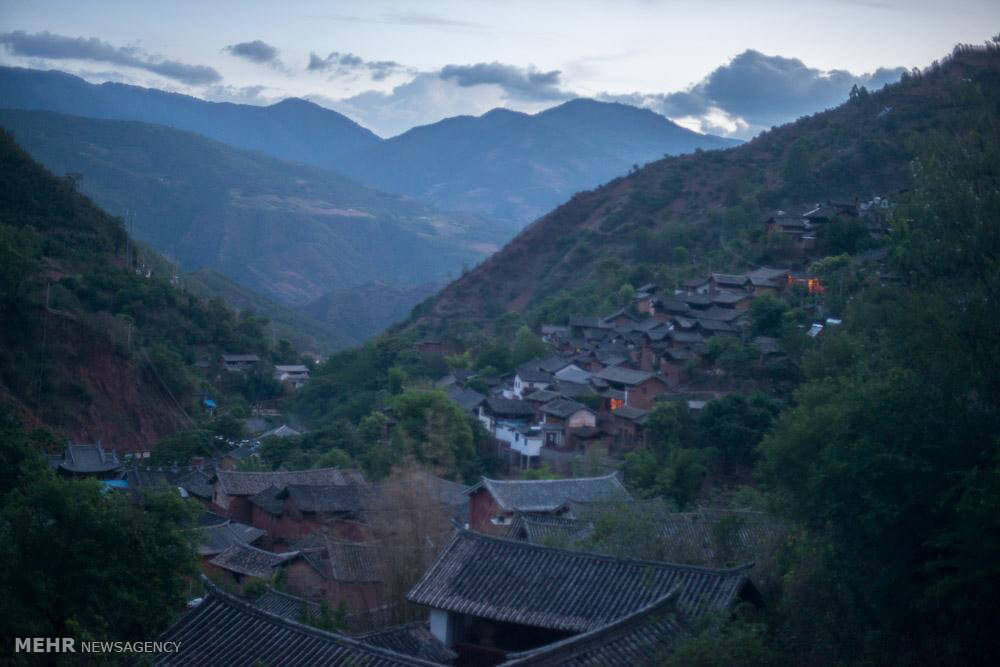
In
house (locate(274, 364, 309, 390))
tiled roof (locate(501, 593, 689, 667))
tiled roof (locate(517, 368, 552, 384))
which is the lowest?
house (locate(274, 364, 309, 390))

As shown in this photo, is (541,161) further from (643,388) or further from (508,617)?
(508,617)

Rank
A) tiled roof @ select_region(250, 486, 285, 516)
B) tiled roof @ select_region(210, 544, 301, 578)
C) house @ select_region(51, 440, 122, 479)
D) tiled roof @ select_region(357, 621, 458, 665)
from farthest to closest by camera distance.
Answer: house @ select_region(51, 440, 122, 479) < tiled roof @ select_region(250, 486, 285, 516) < tiled roof @ select_region(210, 544, 301, 578) < tiled roof @ select_region(357, 621, 458, 665)

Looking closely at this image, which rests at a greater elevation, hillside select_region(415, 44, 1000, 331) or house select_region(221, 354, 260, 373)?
hillside select_region(415, 44, 1000, 331)

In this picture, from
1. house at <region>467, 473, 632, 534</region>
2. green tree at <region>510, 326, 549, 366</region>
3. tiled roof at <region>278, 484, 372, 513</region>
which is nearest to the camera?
house at <region>467, 473, 632, 534</region>

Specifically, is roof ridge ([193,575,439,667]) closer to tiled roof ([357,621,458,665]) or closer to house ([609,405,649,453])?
tiled roof ([357,621,458,665])

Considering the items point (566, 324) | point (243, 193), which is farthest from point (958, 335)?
point (243, 193)

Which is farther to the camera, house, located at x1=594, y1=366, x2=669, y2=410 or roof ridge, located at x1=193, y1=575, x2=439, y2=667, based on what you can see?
house, located at x1=594, y1=366, x2=669, y2=410

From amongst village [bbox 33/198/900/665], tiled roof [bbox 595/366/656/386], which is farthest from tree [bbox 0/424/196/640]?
tiled roof [bbox 595/366/656/386]

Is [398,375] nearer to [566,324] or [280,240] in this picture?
[566,324]
